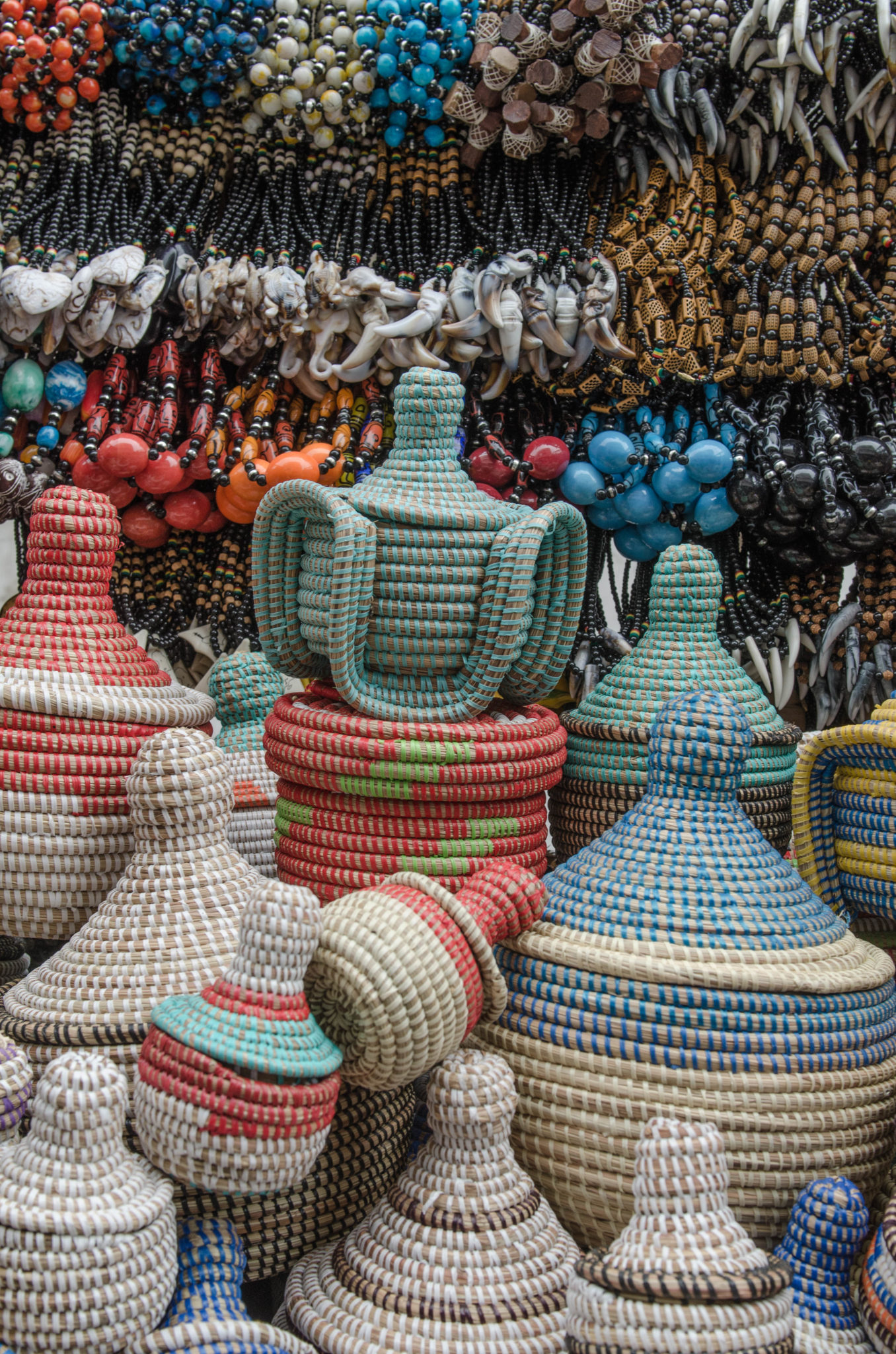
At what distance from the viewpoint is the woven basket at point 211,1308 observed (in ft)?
2.28

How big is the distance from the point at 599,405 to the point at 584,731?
56cm

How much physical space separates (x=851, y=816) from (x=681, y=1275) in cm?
56

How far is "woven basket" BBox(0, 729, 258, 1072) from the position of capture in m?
0.85

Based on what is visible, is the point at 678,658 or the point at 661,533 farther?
the point at 661,533

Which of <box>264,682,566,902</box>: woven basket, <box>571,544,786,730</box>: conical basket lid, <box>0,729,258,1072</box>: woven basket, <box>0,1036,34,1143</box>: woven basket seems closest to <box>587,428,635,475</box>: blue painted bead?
<box>571,544,786,730</box>: conical basket lid

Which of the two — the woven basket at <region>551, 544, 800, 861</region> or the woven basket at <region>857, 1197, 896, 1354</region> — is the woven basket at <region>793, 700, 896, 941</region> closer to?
the woven basket at <region>551, 544, 800, 861</region>

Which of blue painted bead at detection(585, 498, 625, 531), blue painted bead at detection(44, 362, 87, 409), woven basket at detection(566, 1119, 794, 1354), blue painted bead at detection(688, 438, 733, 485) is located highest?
blue painted bead at detection(44, 362, 87, 409)

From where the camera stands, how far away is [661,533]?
154 centimetres

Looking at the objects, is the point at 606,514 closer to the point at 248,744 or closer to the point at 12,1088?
the point at 248,744

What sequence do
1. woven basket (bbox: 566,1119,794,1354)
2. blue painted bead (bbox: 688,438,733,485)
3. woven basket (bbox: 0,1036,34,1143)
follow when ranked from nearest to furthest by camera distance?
woven basket (bbox: 566,1119,794,1354) → woven basket (bbox: 0,1036,34,1143) → blue painted bead (bbox: 688,438,733,485)

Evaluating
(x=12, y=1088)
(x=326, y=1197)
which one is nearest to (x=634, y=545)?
(x=326, y=1197)

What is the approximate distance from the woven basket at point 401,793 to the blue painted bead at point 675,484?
58cm

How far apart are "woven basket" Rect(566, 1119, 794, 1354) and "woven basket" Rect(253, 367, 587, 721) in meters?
0.42

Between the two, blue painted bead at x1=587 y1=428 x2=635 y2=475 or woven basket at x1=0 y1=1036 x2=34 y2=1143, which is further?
blue painted bead at x1=587 y1=428 x2=635 y2=475
